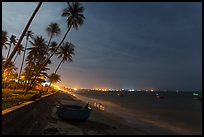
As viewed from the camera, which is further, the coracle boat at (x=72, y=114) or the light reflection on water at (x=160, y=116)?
the light reflection on water at (x=160, y=116)

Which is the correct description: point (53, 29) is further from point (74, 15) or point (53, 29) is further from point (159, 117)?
point (159, 117)

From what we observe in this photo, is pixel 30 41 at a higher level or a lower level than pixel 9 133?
higher

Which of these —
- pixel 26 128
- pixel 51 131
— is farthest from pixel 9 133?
pixel 51 131

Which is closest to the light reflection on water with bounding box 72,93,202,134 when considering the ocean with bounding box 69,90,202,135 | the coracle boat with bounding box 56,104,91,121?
the ocean with bounding box 69,90,202,135

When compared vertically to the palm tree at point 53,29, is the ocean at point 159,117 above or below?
below

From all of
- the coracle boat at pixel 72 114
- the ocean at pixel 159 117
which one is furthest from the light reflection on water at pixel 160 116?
the coracle boat at pixel 72 114

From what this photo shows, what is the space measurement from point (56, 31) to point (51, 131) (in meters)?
21.4

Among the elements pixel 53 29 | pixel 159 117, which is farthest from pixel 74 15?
pixel 159 117

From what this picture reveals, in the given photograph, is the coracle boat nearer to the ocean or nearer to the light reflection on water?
the ocean

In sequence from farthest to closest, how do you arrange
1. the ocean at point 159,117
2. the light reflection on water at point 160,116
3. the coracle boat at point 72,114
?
1. the light reflection on water at point 160,116
2. the ocean at point 159,117
3. the coracle boat at point 72,114

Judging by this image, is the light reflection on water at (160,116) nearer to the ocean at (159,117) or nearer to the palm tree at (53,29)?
the ocean at (159,117)

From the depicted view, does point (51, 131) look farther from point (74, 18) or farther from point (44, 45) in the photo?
point (44, 45)

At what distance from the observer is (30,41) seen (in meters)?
39.0

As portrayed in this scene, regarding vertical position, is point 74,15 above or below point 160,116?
above
